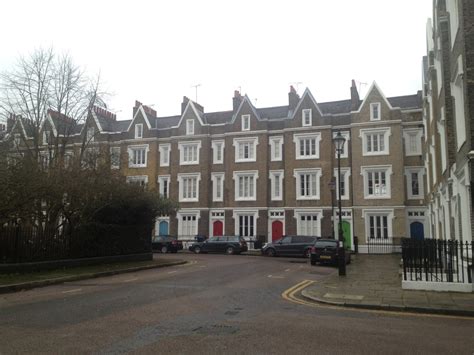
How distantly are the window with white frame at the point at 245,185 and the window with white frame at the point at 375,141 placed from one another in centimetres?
1050

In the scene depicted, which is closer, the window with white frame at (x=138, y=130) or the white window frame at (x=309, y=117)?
the white window frame at (x=309, y=117)

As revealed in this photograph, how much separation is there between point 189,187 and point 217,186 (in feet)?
10.3

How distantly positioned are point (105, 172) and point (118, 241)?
4.10 metres

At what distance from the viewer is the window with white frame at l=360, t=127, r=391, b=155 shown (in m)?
39.0

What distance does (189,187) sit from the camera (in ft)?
149

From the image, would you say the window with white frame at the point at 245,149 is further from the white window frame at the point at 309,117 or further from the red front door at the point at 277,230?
the red front door at the point at 277,230

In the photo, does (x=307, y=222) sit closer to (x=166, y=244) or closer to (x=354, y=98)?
(x=354, y=98)

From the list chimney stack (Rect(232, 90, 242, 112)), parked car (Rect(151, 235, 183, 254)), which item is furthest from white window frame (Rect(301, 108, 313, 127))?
parked car (Rect(151, 235, 183, 254))

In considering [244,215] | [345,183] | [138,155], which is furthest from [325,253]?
[138,155]

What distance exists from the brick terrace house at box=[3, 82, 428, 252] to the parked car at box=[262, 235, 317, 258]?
6.92 meters

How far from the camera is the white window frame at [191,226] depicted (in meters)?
44.2

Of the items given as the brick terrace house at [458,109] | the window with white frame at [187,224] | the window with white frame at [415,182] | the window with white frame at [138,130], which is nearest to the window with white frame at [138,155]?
the window with white frame at [138,130]

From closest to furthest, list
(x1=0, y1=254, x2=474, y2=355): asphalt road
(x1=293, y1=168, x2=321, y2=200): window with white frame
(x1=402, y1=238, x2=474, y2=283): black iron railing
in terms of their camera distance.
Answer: (x1=0, y1=254, x2=474, y2=355): asphalt road < (x1=402, y1=238, x2=474, y2=283): black iron railing < (x1=293, y1=168, x2=321, y2=200): window with white frame

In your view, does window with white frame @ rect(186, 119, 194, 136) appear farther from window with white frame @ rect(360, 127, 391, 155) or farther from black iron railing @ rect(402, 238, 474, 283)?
black iron railing @ rect(402, 238, 474, 283)
